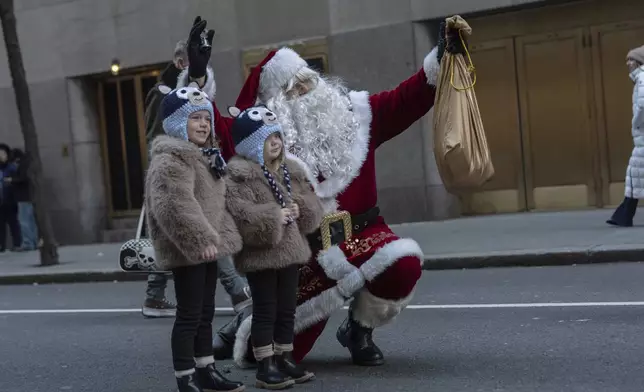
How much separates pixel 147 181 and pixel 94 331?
3232mm

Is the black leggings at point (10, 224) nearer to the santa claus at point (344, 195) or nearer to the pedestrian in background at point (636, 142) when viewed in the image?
the pedestrian in background at point (636, 142)

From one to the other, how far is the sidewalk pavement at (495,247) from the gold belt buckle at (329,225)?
482 centimetres

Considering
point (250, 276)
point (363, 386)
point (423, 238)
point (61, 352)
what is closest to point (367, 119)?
point (250, 276)

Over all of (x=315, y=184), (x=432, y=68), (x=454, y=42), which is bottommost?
(x=315, y=184)

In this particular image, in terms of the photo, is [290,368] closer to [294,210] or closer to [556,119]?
[294,210]

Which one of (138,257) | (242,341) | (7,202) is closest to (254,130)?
(242,341)

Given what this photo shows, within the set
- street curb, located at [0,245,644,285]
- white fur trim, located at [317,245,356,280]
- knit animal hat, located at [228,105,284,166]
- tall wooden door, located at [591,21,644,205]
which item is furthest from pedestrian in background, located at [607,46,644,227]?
knit animal hat, located at [228,105,284,166]

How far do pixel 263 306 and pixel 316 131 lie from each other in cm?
101

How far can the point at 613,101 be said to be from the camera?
12875 mm

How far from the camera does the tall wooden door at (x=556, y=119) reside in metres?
13.0

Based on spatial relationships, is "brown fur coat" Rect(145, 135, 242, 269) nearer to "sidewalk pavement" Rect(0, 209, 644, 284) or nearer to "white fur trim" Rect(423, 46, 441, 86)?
"white fur trim" Rect(423, 46, 441, 86)

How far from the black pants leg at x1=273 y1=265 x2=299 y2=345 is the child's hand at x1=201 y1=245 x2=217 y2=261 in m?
0.51

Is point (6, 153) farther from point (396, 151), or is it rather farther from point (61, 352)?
point (61, 352)

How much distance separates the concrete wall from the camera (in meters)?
13.6
